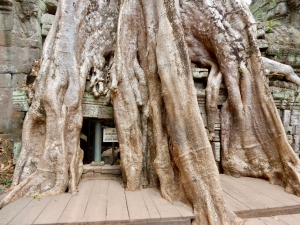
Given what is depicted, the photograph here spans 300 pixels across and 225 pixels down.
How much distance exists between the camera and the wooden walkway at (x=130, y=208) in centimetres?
171

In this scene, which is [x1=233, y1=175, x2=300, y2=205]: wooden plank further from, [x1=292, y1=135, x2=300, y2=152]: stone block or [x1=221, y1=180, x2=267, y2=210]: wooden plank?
[x1=292, y1=135, x2=300, y2=152]: stone block

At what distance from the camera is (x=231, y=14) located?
3203 mm

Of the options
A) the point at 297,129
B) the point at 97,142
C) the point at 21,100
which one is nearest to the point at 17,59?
the point at 21,100

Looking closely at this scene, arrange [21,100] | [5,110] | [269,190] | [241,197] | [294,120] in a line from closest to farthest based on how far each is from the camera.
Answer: [241,197] → [269,190] → [21,100] → [294,120] → [5,110]

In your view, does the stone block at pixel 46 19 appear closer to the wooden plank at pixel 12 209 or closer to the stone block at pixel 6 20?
the stone block at pixel 6 20

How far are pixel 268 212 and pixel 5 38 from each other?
4.85 m

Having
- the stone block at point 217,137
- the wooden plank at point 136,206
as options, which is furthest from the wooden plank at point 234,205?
the stone block at point 217,137

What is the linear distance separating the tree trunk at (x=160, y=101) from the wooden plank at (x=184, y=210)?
0.19ft

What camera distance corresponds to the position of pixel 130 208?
1.89m

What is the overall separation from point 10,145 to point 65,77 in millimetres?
1946

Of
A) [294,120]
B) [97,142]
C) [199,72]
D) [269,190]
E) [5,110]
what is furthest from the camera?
[5,110]

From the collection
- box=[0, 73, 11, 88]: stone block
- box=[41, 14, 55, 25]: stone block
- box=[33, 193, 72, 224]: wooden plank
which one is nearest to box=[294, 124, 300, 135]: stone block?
box=[33, 193, 72, 224]: wooden plank

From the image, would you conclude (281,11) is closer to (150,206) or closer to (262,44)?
(262,44)

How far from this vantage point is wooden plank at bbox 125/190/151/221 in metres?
1.74
